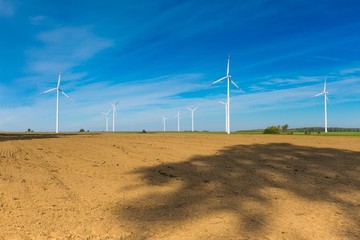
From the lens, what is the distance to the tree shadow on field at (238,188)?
7527 millimetres

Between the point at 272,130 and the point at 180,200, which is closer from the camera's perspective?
the point at 180,200

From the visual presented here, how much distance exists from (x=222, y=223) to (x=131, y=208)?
2480mm

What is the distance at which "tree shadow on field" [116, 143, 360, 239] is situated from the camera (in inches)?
296

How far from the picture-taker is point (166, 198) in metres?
9.36

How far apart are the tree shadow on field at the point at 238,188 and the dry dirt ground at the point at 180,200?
26 mm

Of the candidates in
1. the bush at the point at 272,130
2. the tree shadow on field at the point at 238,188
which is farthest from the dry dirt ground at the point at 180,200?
the bush at the point at 272,130

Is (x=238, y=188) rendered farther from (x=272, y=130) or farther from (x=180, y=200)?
(x=272, y=130)

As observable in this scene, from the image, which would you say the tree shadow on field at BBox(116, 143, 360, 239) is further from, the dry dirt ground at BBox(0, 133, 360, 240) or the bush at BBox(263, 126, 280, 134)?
the bush at BBox(263, 126, 280, 134)

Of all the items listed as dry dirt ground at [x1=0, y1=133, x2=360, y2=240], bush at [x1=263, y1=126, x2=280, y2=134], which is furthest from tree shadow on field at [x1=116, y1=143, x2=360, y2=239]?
bush at [x1=263, y1=126, x2=280, y2=134]

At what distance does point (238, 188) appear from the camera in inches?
412

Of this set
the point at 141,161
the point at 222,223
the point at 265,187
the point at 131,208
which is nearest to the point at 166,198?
the point at 131,208

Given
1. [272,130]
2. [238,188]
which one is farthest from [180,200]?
[272,130]

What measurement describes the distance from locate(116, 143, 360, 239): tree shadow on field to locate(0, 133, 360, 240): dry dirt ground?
0.08ft

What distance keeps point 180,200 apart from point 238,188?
226 centimetres
